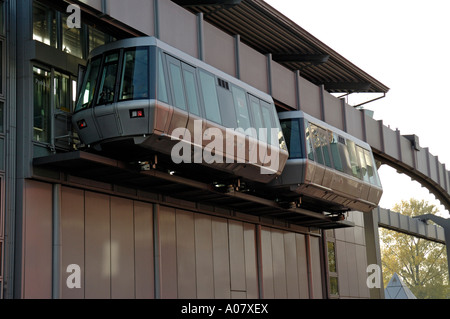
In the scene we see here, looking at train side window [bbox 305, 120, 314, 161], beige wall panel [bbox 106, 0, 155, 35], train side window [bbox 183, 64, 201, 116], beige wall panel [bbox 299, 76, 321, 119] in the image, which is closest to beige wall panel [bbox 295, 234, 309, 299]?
beige wall panel [bbox 299, 76, 321, 119]

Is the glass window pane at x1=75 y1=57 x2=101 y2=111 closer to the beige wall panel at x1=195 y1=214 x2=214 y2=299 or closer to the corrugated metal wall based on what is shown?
the corrugated metal wall

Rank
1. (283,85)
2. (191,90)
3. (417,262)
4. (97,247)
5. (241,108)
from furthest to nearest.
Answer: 1. (417,262)
2. (283,85)
3. (241,108)
4. (97,247)
5. (191,90)

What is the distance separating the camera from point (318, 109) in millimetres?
29125

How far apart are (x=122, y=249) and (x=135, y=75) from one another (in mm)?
5404

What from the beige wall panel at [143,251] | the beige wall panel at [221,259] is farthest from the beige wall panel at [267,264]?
the beige wall panel at [143,251]

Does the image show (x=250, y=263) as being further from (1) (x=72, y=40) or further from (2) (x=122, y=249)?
(1) (x=72, y=40)

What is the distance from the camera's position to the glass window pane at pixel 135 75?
57.7 ft

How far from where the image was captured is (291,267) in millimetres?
30016

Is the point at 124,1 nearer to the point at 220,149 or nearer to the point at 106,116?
the point at 106,116

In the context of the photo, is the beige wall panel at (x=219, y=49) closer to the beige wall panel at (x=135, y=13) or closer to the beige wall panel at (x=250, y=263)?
the beige wall panel at (x=135, y=13)

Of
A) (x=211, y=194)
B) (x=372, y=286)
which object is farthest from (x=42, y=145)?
(x=372, y=286)

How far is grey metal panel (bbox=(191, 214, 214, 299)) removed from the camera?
23905 mm

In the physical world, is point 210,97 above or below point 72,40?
below

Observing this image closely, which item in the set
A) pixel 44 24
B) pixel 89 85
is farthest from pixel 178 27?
pixel 44 24
